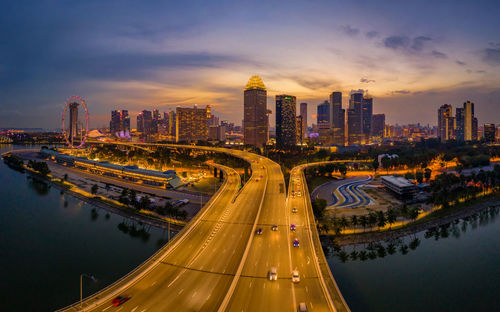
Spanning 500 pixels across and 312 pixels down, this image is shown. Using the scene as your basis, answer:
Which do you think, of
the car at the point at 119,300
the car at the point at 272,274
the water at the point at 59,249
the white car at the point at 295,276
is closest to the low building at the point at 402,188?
the white car at the point at 295,276

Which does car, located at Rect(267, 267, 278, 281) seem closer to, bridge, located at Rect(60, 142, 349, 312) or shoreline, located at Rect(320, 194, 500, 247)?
bridge, located at Rect(60, 142, 349, 312)

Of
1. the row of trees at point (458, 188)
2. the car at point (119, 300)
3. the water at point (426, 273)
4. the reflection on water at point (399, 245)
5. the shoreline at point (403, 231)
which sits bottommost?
the water at point (426, 273)

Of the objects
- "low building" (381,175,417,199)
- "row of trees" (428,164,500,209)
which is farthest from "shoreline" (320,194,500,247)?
"low building" (381,175,417,199)

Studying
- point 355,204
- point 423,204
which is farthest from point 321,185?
point 423,204

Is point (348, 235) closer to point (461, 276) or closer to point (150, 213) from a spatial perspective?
point (461, 276)

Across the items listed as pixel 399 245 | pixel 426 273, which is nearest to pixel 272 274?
pixel 426 273

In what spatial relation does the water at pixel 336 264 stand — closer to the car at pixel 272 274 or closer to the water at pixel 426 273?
the water at pixel 426 273

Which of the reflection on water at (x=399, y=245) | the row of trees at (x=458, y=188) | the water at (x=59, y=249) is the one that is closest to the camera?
the water at (x=59, y=249)
